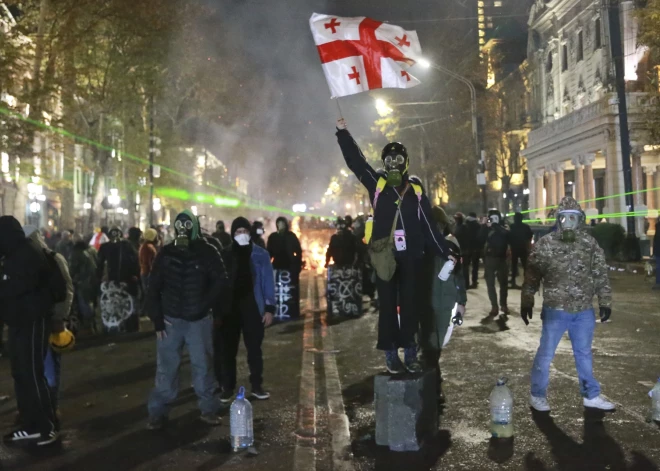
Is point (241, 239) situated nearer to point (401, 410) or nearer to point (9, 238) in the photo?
point (9, 238)

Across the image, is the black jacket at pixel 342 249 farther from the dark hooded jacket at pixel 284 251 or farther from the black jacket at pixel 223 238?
the black jacket at pixel 223 238

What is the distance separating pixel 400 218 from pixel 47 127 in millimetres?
18923

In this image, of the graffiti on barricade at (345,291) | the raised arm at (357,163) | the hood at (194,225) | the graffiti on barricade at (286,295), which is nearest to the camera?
the raised arm at (357,163)

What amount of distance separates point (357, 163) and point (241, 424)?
7.12 feet

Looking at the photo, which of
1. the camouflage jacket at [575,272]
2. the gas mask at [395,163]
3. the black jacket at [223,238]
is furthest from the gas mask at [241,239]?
the black jacket at [223,238]

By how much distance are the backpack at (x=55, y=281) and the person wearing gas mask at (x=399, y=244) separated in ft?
8.42

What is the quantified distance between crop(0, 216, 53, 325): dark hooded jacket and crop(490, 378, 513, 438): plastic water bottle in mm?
3597

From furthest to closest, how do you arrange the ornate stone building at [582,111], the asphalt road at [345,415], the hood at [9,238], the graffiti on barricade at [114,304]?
the ornate stone building at [582,111] → the graffiti on barricade at [114,304] → the hood at [9,238] → the asphalt road at [345,415]

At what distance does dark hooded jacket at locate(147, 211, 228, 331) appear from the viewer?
682 cm

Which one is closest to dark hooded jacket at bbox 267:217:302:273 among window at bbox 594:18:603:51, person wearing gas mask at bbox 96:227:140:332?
person wearing gas mask at bbox 96:227:140:332

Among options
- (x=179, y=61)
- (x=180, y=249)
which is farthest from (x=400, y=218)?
(x=179, y=61)

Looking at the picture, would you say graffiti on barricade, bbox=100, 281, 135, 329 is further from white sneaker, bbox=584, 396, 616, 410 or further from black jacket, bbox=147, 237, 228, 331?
white sneaker, bbox=584, 396, 616, 410

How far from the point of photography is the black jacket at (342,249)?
15734mm

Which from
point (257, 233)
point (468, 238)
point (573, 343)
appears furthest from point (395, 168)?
point (468, 238)
